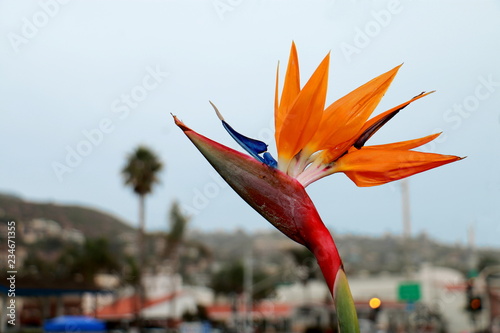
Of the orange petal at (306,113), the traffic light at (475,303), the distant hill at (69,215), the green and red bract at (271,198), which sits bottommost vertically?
the traffic light at (475,303)

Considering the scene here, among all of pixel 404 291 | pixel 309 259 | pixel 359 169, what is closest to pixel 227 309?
pixel 309 259

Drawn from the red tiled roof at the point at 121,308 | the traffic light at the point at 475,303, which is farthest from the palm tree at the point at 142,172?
the red tiled roof at the point at 121,308

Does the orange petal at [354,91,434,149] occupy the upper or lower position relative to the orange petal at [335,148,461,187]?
upper

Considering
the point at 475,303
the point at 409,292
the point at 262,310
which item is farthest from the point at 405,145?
the point at 262,310

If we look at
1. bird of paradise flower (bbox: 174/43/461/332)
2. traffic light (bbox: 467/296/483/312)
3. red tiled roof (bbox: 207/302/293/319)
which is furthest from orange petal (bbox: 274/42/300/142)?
red tiled roof (bbox: 207/302/293/319)

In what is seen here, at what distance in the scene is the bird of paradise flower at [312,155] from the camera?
1.62 meters

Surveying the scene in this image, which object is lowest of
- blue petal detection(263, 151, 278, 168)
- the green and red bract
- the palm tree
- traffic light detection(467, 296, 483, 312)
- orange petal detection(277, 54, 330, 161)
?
traffic light detection(467, 296, 483, 312)

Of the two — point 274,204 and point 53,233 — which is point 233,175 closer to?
point 274,204

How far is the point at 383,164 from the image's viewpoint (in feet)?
5.43

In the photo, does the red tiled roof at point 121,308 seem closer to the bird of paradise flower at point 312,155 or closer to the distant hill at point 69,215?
the distant hill at point 69,215

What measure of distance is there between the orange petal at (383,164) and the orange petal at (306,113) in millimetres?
137

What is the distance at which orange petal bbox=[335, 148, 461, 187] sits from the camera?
1622mm

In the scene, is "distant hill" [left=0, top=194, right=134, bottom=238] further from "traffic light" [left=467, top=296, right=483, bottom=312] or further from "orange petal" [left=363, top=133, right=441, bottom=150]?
"orange petal" [left=363, top=133, right=441, bottom=150]

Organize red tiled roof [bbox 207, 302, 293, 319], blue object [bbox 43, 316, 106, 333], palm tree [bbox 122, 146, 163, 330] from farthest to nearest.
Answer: red tiled roof [bbox 207, 302, 293, 319]
palm tree [bbox 122, 146, 163, 330]
blue object [bbox 43, 316, 106, 333]
